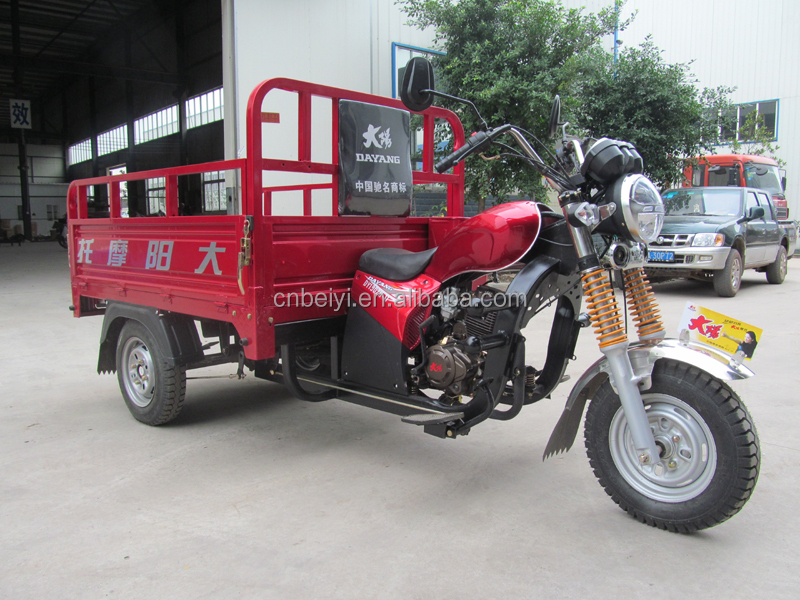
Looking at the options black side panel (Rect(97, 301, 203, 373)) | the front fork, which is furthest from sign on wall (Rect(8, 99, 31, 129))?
the front fork

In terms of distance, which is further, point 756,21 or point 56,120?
point 56,120

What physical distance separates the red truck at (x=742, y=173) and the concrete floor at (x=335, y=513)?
10.7 meters

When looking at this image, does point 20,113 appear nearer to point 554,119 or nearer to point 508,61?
point 508,61

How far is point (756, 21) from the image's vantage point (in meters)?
21.6

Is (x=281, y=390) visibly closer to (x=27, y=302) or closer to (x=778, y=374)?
(x=778, y=374)

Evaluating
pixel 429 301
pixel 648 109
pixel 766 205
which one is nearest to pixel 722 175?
pixel 766 205

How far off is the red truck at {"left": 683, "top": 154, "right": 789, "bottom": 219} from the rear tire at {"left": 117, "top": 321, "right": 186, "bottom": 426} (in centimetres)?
1228

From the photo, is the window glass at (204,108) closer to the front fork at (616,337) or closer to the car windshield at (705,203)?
the car windshield at (705,203)

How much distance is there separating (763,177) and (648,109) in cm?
530

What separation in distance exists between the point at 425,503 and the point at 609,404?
40.1 inches

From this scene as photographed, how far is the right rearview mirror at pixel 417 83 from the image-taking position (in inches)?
105

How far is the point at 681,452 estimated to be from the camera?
9.00ft

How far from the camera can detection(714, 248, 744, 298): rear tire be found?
31.7ft

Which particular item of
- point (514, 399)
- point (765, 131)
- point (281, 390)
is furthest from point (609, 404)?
point (765, 131)
